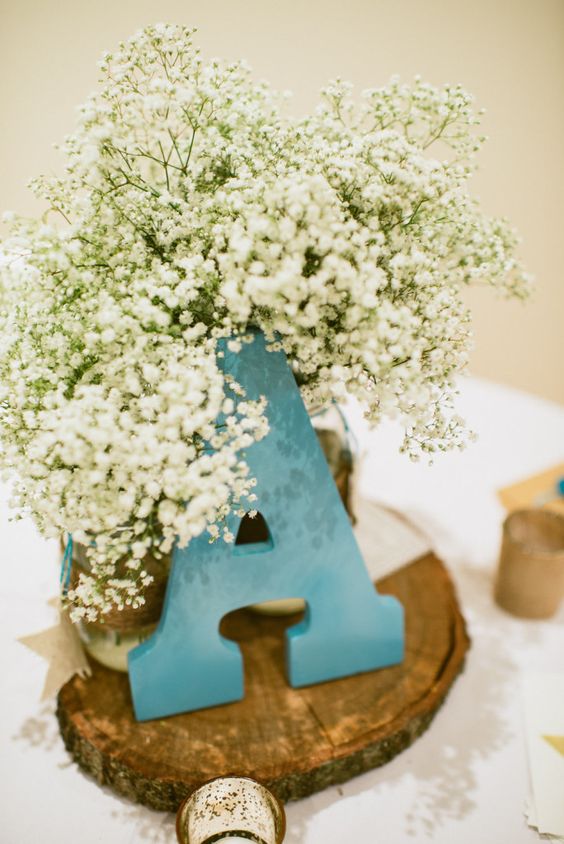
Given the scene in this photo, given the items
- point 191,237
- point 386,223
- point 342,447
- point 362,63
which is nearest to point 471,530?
point 342,447

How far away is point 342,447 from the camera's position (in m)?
1.58

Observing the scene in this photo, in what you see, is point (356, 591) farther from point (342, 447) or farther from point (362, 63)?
point (362, 63)

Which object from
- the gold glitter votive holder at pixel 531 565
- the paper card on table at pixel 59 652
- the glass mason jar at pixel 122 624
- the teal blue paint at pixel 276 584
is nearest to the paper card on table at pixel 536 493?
the gold glitter votive holder at pixel 531 565

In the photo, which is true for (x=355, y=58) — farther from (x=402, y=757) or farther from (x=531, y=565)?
(x=402, y=757)

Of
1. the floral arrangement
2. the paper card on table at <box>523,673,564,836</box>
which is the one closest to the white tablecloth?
Result: the paper card on table at <box>523,673,564,836</box>

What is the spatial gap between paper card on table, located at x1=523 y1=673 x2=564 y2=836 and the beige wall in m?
2.89

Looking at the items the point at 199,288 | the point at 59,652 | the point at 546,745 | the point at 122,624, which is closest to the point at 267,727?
the point at 122,624

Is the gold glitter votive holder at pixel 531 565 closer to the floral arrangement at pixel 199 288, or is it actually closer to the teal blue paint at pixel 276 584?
the teal blue paint at pixel 276 584

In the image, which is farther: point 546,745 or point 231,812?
point 546,745

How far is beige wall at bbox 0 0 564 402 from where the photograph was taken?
9.91 ft

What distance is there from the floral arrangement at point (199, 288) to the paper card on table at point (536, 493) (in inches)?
39.0

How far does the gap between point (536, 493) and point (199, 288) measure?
4.66 feet

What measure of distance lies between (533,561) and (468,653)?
0.28 meters

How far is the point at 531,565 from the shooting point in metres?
1.58
